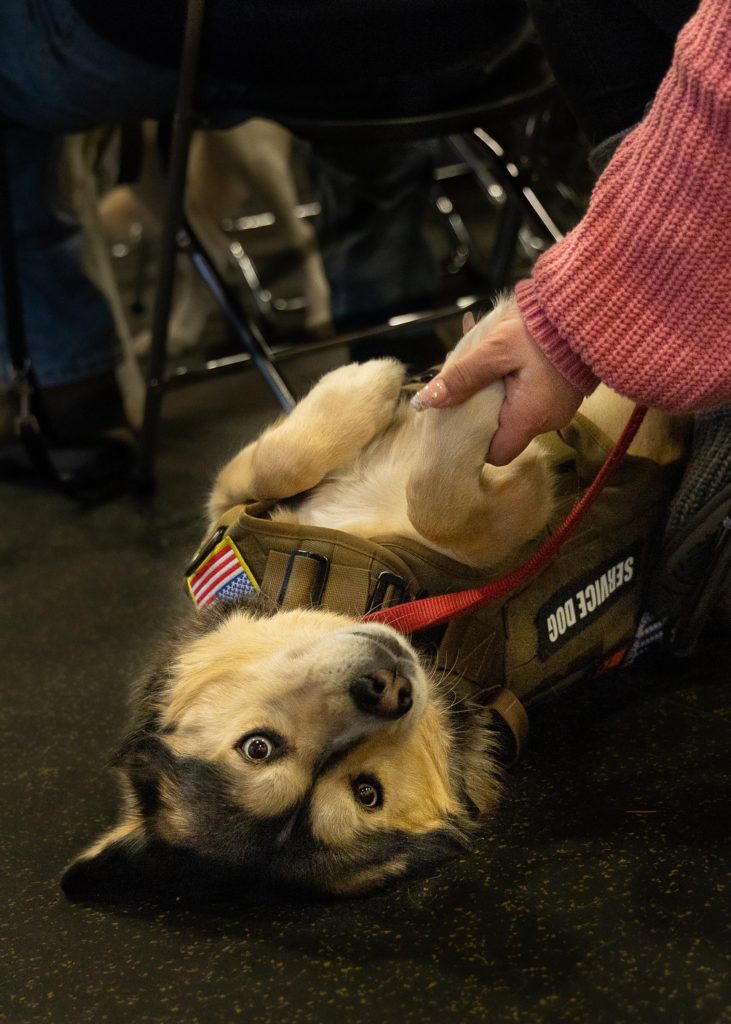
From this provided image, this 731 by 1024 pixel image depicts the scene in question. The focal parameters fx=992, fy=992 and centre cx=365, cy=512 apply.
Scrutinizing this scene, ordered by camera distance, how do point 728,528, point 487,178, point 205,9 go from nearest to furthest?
point 728,528 → point 205,9 → point 487,178

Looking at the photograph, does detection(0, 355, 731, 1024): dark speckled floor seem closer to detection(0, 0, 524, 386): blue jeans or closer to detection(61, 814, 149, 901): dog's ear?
detection(61, 814, 149, 901): dog's ear

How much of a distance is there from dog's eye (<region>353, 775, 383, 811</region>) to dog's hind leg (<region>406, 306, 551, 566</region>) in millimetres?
293

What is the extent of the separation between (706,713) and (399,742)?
1.52 ft

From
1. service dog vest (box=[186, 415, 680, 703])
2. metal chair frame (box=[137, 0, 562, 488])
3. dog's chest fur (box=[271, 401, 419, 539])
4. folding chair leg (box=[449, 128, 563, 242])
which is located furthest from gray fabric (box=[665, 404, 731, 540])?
folding chair leg (box=[449, 128, 563, 242])

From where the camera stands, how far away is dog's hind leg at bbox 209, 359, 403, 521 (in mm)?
1307

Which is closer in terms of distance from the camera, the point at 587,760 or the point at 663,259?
the point at 663,259

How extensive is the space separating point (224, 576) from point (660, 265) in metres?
0.63

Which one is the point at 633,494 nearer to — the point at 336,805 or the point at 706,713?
the point at 706,713

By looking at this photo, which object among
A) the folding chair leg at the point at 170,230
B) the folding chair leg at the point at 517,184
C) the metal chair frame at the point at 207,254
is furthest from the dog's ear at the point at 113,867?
the folding chair leg at the point at 517,184

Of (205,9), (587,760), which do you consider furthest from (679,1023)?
(205,9)

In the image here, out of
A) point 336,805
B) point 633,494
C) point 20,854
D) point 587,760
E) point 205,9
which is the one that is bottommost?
point 20,854

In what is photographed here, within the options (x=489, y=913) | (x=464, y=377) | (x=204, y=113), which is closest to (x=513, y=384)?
(x=464, y=377)

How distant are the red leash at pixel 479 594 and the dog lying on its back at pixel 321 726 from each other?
0.04 metres

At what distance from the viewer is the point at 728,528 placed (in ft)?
3.88
